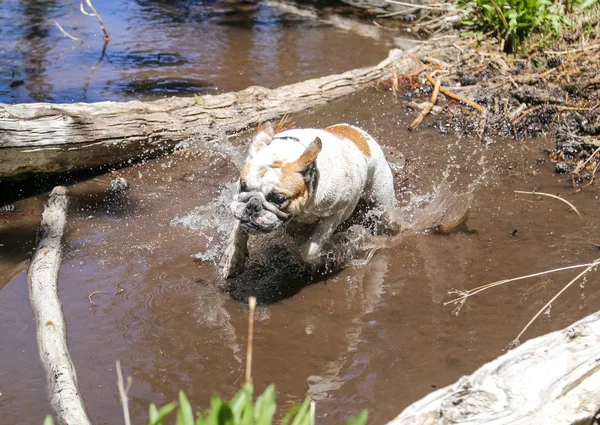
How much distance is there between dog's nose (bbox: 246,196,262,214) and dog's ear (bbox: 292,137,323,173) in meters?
0.34

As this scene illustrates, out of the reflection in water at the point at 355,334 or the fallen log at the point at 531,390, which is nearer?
the fallen log at the point at 531,390

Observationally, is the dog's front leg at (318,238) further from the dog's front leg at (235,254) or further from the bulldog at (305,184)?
the dog's front leg at (235,254)

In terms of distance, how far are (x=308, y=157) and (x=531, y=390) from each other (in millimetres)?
2214

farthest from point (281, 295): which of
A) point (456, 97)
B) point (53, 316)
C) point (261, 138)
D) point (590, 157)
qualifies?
point (456, 97)

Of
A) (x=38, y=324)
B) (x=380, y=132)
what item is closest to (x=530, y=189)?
(x=380, y=132)

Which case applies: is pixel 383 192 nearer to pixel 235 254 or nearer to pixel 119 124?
pixel 235 254

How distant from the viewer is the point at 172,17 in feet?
43.3

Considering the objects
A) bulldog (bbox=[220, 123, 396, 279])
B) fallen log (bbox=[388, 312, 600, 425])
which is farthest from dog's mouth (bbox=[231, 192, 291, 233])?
fallen log (bbox=[388, 312, 600, 425])

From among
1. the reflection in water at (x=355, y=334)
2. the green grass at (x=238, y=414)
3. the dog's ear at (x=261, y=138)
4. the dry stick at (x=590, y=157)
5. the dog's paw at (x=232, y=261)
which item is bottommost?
the reflection in water at (x=355, y=334)

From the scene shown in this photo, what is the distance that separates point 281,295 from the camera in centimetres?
555

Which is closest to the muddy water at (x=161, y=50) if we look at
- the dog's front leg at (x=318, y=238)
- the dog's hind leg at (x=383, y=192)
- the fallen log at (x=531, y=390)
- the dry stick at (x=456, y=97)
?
the dry stick at (x=456, y=97)

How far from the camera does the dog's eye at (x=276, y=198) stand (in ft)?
15.9

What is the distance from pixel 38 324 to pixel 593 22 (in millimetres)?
8290

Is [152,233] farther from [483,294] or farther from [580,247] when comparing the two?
[580,247]
